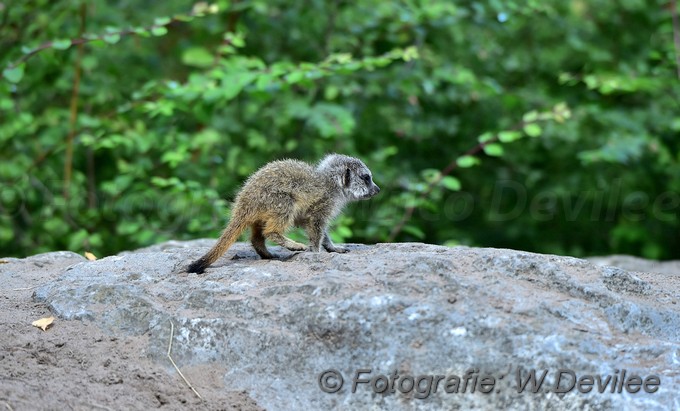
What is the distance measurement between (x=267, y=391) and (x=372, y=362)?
478 millimetres

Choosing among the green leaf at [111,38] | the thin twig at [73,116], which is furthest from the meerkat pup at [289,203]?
the thin twig at [73,116]

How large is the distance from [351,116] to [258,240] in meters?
3.33

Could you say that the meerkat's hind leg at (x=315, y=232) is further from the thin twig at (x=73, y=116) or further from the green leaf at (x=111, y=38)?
the thin twig at (x=73, y=116)

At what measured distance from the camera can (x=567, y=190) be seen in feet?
34.8

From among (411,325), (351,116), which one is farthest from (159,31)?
(411,325)

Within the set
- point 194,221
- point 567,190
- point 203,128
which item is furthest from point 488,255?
point 567,190

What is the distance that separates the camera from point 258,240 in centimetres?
502

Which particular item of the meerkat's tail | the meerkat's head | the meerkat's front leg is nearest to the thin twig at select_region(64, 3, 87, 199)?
the meerkat's head

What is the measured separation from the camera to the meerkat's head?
18.8 ft

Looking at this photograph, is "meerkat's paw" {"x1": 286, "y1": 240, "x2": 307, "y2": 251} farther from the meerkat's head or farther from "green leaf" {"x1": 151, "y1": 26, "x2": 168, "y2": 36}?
"green leaf" {"x1": 151, "y1": 26, "x2": 168, "y2": 36}

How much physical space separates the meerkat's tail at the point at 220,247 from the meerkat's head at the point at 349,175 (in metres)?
1.12

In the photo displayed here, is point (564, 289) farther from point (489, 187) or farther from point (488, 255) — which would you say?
point (489, 187)

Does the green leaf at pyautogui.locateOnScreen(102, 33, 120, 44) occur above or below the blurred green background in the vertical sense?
above

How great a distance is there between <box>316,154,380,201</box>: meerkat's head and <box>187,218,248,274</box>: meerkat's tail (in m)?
1.12
